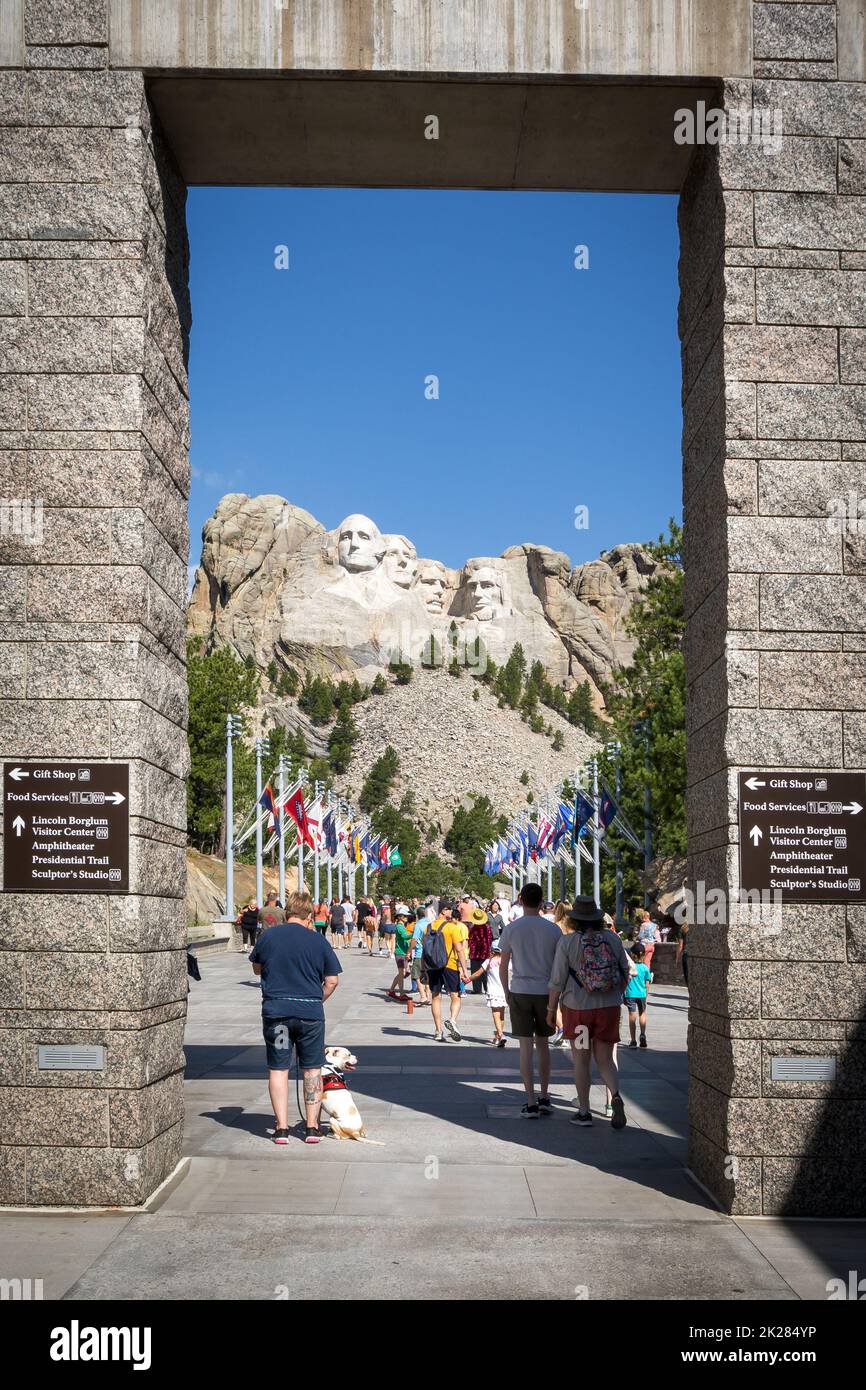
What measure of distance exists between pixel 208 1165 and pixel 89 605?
3931 mm

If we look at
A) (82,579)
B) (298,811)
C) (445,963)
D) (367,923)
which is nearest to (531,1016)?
(82,579)

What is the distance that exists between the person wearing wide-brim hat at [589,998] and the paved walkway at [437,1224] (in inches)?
16.7

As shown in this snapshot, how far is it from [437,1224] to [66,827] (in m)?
3.21

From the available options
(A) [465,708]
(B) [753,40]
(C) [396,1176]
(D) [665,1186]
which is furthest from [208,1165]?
(A) [465,708]

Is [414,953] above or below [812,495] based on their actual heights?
below

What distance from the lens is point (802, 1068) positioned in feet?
27.6

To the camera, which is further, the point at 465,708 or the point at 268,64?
the point at 465,708

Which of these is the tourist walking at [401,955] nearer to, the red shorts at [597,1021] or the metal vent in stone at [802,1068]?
the red shorts at [597,1021]

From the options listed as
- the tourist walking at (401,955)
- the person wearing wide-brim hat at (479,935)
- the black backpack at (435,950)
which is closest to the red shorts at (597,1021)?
the black backpack at (435,950)

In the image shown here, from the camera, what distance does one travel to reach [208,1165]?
9586 mm

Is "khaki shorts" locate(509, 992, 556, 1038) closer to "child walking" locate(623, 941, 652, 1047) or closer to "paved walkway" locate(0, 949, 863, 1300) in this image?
"paved walkway" locate(0, 949, 863, 1300)

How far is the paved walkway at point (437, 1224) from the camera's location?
686cm

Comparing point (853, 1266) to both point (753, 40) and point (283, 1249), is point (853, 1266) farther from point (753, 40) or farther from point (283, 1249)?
point (753, 40)

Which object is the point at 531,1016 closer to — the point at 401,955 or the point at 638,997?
the point at 638,997
